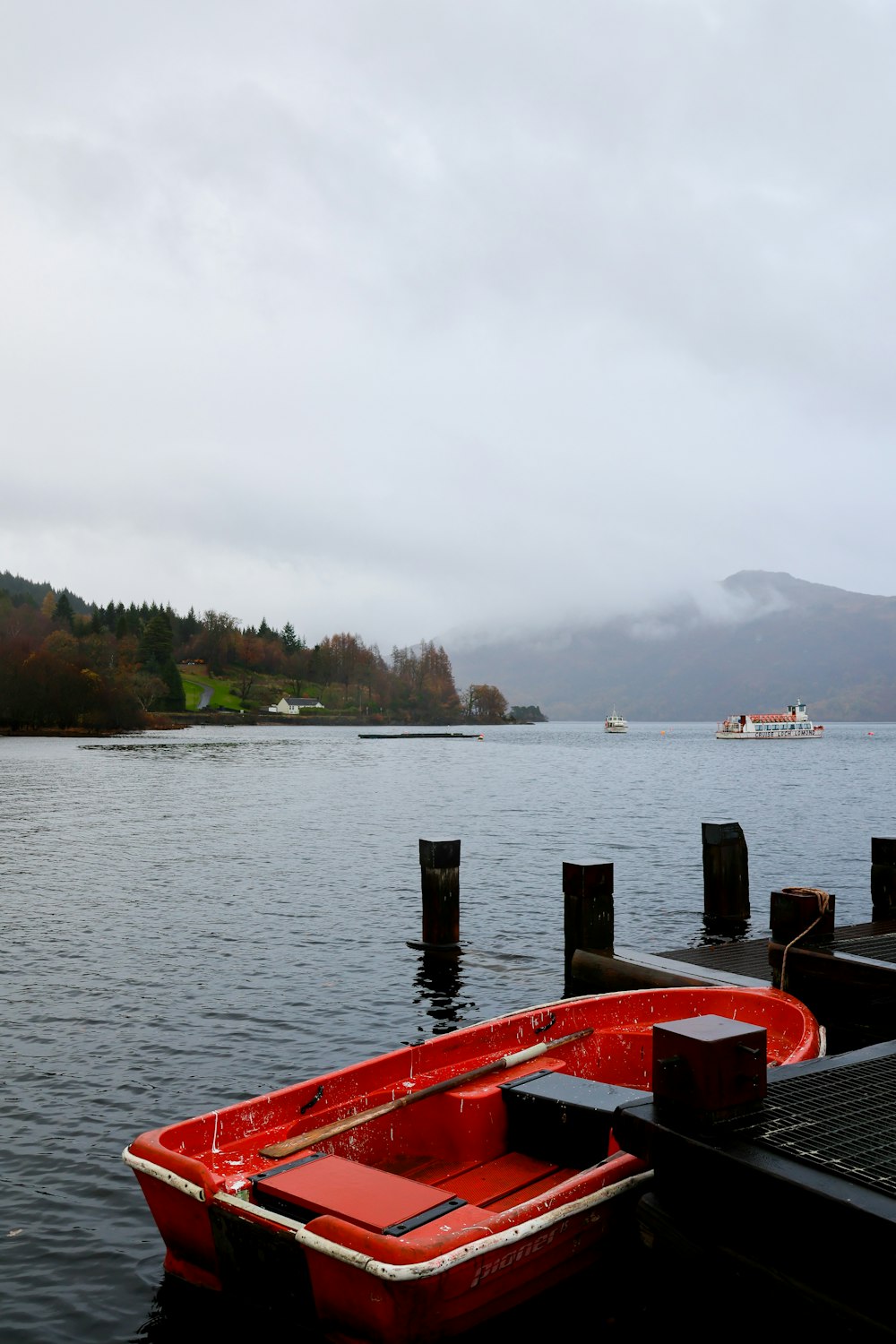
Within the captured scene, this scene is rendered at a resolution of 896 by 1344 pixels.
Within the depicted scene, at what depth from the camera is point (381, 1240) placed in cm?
593

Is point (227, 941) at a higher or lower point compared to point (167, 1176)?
lower

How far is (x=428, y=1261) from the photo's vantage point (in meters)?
5.88

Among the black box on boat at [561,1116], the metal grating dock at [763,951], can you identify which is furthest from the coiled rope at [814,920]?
the black box on boat at [561,1116]

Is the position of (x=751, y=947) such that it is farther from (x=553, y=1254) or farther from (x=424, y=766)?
(x=424, y=766)

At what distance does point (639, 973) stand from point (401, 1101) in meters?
6.98

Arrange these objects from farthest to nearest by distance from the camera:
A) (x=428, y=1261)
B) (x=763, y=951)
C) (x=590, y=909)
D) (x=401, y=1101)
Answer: (x=763, y=951) < (x=590, y=909) < (x=401, y=1101) < (x=428, y=1261)

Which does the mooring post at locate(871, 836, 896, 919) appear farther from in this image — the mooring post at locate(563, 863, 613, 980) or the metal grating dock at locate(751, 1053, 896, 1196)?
the metal grating dock at locate(751, 1053, 896, 1196)

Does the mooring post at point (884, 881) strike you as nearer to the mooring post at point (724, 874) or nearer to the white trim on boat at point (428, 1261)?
the mooring post at point (724, 874)

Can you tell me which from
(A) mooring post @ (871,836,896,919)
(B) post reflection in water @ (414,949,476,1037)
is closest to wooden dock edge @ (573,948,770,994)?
(B) post reflection in water @ (414,949,476,1037)

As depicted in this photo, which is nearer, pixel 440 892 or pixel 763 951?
pixel 763 951

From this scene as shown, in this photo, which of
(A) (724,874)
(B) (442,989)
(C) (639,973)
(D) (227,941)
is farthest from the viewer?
(A) (724,874)

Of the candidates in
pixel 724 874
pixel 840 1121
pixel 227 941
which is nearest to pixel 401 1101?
pixel 840 1121

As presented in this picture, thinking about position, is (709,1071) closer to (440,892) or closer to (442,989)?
(442,989)

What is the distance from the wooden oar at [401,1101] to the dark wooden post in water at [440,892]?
26.2ft
